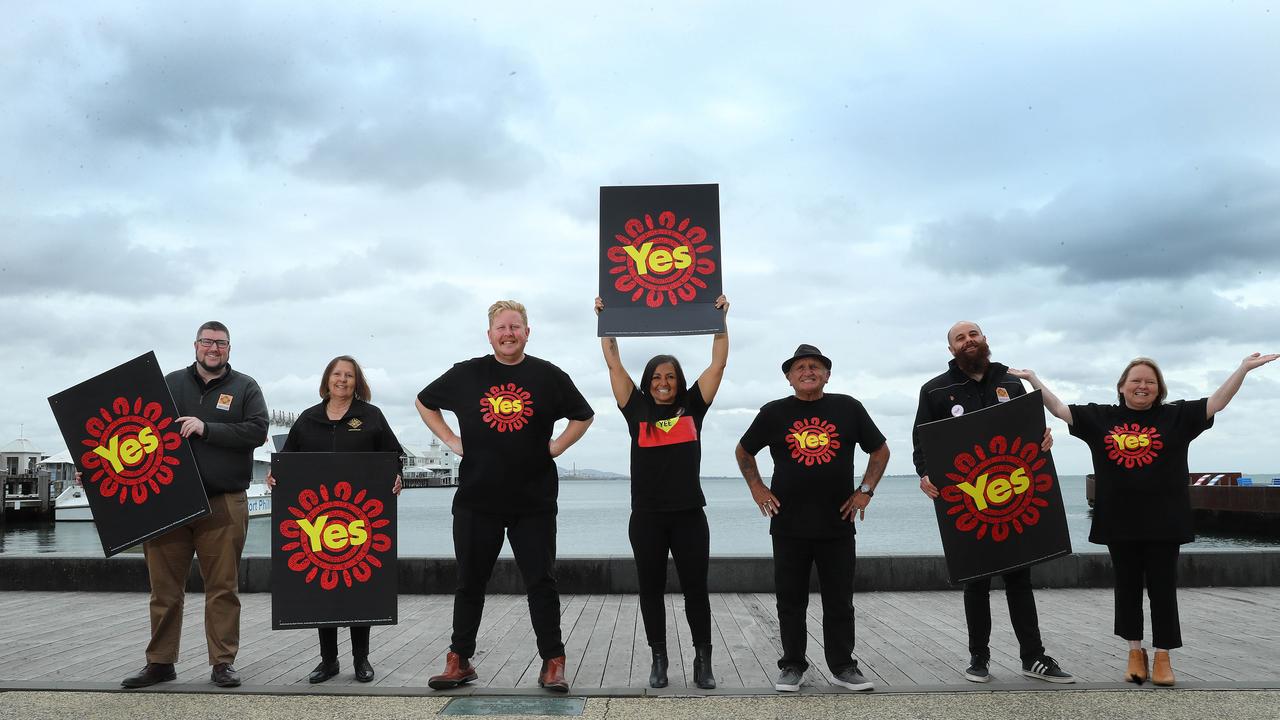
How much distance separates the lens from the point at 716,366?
4961 millimetres

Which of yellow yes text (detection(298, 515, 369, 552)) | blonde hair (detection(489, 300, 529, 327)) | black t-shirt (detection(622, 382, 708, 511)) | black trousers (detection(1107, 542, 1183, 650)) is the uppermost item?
blonde hair (detection(489, 300, 529, 327))

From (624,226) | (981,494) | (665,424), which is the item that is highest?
(624,226)

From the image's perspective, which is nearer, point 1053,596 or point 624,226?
point 624,226

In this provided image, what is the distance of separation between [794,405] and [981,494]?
1166 millimetres

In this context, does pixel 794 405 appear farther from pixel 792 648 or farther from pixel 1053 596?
pixel 1053 596

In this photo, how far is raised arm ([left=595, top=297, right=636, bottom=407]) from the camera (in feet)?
16.1

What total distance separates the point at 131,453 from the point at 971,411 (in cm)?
480

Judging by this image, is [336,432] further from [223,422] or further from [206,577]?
[206,577]

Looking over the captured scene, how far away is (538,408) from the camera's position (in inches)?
189

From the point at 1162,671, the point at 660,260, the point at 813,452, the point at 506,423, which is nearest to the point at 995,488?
the point at 813,452

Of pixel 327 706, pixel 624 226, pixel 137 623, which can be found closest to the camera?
pixel 327 706

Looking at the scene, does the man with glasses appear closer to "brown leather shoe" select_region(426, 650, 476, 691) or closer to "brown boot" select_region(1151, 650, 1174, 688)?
"brown leather shoe" select_region(426, 650, 476, 691)

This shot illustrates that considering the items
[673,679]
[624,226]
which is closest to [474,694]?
[673,679]

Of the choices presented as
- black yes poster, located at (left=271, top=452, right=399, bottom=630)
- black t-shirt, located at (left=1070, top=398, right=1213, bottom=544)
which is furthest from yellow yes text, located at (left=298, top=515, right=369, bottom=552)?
black t-shirt, located at (left=1070, top=398, right=1213, bottom=544)
